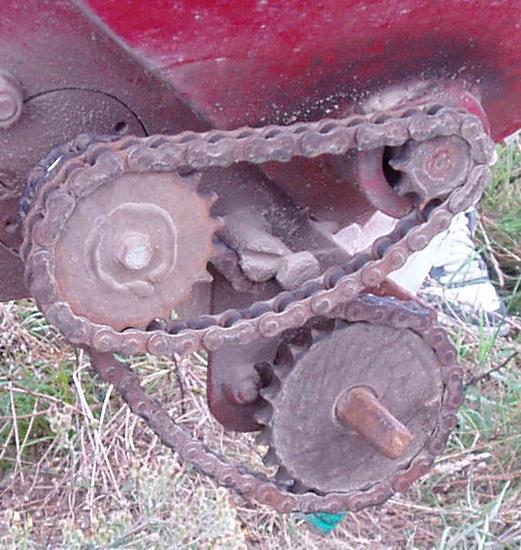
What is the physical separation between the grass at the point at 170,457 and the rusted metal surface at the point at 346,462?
21.0 inches

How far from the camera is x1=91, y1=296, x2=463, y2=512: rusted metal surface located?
72.9 inches

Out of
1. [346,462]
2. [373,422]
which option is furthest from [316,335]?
[346,462]

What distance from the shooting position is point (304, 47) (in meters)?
1.58

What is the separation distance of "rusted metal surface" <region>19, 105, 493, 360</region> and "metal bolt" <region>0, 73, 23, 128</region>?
160 millimetres

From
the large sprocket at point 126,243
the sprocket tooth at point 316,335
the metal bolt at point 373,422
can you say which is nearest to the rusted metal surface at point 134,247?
the large sprocket at point 126,243

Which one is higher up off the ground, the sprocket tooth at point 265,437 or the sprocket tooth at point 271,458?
the sprocket tooth at point 265,437

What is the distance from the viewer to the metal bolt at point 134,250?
156cm

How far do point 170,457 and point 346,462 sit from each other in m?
0.74

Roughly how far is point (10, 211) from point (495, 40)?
2.81 ft

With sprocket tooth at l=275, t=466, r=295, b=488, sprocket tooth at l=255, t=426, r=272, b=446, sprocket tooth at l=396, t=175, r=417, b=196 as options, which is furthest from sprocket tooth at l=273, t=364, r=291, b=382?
sprocket tooth at l=396, t=175, r=417, b=196

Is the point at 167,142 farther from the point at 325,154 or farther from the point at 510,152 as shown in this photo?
the point at 510,152

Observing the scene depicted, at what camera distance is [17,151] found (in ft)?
5.59

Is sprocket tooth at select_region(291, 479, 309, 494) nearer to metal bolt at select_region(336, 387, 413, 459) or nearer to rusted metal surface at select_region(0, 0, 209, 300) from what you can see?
metal bolt at select_region(336, 387, 413, 459)

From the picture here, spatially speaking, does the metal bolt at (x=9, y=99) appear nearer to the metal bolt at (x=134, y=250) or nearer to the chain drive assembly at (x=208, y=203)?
the chain drive assembly at (x=208, y=203)
